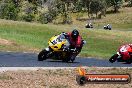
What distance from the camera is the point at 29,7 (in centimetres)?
12006

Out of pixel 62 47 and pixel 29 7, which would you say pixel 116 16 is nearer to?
pixel 29 7

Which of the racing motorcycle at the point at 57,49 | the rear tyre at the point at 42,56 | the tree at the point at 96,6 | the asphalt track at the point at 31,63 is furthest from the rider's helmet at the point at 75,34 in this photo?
the tree at the point at 96,6

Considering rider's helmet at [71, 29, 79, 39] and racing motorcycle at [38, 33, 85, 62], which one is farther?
racing motorcycle at [38, 33, 85, 62]

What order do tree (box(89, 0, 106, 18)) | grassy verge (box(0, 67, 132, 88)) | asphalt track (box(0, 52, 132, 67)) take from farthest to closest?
tree (box(89, 0, 106, 18)), asphalt track (box(0, 52, 132, 67)), grassy verge (box(0, 67, 132, 88))

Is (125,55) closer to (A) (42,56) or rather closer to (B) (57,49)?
(B) (57,49)

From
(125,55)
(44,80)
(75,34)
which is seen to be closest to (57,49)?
(75,34)

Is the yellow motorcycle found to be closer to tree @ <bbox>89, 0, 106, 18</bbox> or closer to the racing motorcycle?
the racing motorcycle

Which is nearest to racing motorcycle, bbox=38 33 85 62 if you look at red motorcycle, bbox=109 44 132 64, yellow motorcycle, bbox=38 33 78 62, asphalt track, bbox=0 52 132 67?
yellow motorcycle, bbox=38 33 78 62

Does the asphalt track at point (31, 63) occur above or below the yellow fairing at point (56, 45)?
below

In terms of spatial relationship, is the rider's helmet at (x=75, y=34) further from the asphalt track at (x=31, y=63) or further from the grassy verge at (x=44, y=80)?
the grassy verge at (x=44, y=80)

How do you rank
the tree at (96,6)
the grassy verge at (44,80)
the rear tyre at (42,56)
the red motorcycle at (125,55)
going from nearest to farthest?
the grassy verge at (44,80) → the rear tyre at (42,56) → the red motorcycle at (125,55) → the tree at (96,6)

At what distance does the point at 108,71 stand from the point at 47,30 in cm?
3679

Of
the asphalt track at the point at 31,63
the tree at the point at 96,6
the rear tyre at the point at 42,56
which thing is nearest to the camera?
the asphalt track at the point at 31,63

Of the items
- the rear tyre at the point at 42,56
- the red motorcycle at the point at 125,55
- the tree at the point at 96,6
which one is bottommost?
the tree at the point at 96,6
